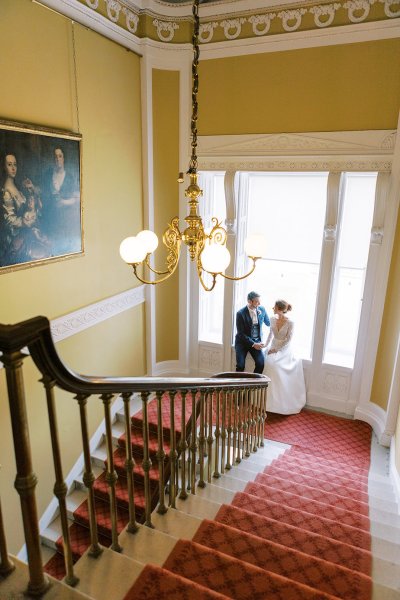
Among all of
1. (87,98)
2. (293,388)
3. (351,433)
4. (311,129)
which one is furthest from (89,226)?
(351,433)

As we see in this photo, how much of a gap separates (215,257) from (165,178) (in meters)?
3.56

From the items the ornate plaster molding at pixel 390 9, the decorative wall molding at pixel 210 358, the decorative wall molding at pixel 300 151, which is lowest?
the decorative wall molding at pixel 210 358

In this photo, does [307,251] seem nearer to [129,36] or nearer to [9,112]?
[129,36]

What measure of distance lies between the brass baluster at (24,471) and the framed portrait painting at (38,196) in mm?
2811

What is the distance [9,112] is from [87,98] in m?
1.16

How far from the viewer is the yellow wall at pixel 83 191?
3869mm

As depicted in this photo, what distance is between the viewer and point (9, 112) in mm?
3736

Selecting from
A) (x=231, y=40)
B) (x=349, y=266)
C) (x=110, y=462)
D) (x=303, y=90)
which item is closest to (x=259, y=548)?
(x=110, y=462)

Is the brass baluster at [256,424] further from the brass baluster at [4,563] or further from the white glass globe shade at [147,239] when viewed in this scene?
the brass baluster at [4,563]

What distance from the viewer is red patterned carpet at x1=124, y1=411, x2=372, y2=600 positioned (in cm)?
179

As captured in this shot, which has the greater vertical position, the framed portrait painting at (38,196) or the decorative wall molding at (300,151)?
the decorative wall molding at (300,151)

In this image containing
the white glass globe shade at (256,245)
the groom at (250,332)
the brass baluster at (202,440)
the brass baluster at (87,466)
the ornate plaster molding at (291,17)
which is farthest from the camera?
the groom at (250,332)

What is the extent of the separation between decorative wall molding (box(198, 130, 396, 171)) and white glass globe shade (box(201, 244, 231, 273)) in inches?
120

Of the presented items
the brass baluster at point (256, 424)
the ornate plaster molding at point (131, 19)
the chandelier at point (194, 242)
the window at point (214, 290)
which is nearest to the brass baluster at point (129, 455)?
the chandelier at point (194, 242)
